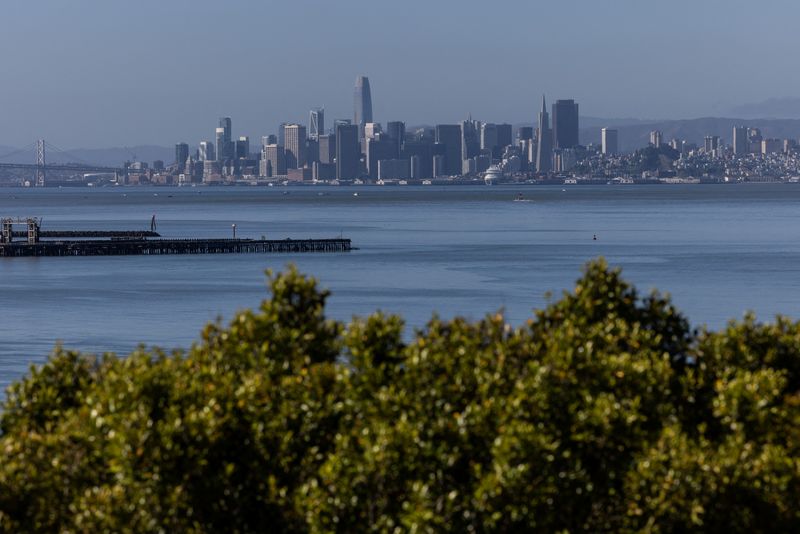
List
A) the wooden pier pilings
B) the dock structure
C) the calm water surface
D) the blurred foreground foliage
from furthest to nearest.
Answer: the dock structure
the wooden pier pilings
the calm water surface
the blurred foreground foliage

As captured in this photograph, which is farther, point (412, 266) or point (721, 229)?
point (721, 229)

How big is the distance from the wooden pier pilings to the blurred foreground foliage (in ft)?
304

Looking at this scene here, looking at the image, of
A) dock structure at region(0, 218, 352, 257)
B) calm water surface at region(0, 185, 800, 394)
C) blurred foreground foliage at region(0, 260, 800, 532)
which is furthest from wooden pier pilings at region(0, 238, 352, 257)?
blurred foreground foliage at region(0, 260, 800, 532)

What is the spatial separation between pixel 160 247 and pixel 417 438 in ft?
321

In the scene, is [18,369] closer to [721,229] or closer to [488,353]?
[488,353]

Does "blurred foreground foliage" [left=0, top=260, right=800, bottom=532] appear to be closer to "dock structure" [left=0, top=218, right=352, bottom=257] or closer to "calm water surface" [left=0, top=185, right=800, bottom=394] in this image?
"calm water surface" [left=0, top=185, right=800, bottom=394]

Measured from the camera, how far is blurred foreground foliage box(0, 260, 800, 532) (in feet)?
54.1

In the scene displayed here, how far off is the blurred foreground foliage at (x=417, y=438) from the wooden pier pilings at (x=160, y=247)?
92.5 meters

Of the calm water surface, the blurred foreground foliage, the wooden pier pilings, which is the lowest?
the calm water surface

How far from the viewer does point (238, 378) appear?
1911 cm

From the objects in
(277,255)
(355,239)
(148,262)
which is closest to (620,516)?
(148,262)

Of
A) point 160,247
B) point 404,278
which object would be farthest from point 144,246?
point 404,278

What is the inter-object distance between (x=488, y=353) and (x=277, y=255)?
9442cm

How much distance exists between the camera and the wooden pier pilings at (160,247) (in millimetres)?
109375
